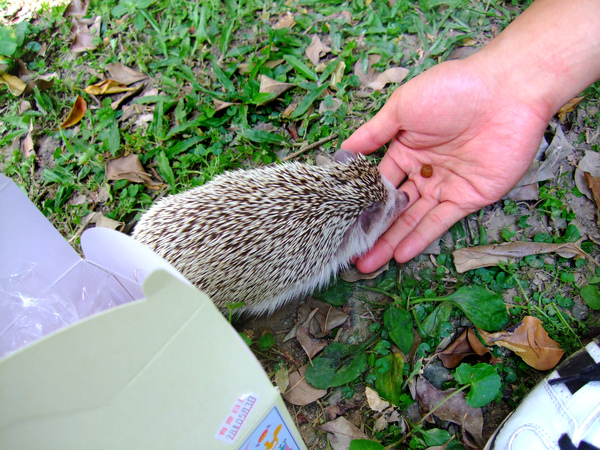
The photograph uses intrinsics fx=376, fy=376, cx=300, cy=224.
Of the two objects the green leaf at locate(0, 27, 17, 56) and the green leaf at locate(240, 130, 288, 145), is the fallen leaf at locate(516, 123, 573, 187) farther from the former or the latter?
the green leaf at locate(0, 27, 17, 56)

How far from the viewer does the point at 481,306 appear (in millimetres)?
3396

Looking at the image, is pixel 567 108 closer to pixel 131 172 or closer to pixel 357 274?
pixel 357 274

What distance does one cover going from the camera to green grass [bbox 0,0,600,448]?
351 cm

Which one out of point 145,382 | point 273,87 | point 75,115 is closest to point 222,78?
point 273,87

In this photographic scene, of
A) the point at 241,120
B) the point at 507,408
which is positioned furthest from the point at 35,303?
the point at 507,408

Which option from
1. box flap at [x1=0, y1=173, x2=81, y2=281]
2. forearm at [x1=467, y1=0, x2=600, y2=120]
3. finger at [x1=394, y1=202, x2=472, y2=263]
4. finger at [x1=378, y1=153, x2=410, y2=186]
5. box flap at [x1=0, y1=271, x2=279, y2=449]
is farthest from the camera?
finger at [x1=378, y1=153, x2=410, y2=186]

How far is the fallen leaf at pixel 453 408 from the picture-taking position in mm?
3053

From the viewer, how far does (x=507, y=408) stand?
3.15m

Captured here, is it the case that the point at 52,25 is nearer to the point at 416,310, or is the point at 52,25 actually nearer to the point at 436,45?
the point at 436,45

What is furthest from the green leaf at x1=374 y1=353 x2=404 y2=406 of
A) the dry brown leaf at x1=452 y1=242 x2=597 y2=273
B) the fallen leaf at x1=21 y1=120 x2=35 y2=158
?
the fallen leaf at x1=21 y1=120 x2=35 y2=158

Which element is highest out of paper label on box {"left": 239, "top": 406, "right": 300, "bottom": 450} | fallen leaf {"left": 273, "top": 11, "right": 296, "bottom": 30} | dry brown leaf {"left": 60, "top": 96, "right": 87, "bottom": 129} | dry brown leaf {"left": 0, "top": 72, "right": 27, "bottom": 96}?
dry brown leaf {"left": 0, "top": 72, "right": 27, "bottom": 96}

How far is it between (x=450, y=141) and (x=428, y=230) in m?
0.99

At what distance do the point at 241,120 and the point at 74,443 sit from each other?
380 cm

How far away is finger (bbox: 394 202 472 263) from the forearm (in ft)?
3.84
